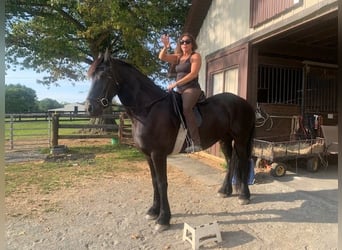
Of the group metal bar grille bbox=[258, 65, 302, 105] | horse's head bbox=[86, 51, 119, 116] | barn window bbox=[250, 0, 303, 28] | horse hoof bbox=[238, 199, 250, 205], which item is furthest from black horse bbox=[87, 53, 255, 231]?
metal bar grille bbox=[258, 65, 302, 105]

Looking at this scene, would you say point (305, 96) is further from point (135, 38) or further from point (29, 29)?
point (29, 29)

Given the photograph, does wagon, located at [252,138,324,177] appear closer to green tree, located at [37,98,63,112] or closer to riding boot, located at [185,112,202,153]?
riding boot, located at [185,112,202,153]

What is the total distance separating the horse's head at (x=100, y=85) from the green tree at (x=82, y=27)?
23.7 ft

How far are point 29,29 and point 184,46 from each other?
11.9 meters

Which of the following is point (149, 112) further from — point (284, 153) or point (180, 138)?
point (284, 153)

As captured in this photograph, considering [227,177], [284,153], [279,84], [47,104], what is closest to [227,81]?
[279,84]

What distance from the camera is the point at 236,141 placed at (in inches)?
179

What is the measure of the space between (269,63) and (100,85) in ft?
16.3

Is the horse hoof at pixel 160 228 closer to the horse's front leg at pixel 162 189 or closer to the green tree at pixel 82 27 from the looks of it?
the horse's front leg at pixel 162 189

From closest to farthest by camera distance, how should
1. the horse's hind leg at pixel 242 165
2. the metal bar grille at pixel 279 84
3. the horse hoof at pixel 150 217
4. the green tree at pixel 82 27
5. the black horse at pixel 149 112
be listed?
the black horse at pixel 149 112
the horse hoof at pixel 150 217
the horse's hind leg at pixel 242 165
the metal bar grille at pixel 279 84
the green tree at pixel 82 27

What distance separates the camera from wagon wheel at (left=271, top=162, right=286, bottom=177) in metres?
5.65

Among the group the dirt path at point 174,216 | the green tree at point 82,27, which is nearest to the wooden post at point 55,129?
the green tree at point 82,27

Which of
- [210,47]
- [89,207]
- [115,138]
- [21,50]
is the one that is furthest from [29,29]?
[89,207]

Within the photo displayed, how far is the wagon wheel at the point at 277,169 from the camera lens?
565cm
